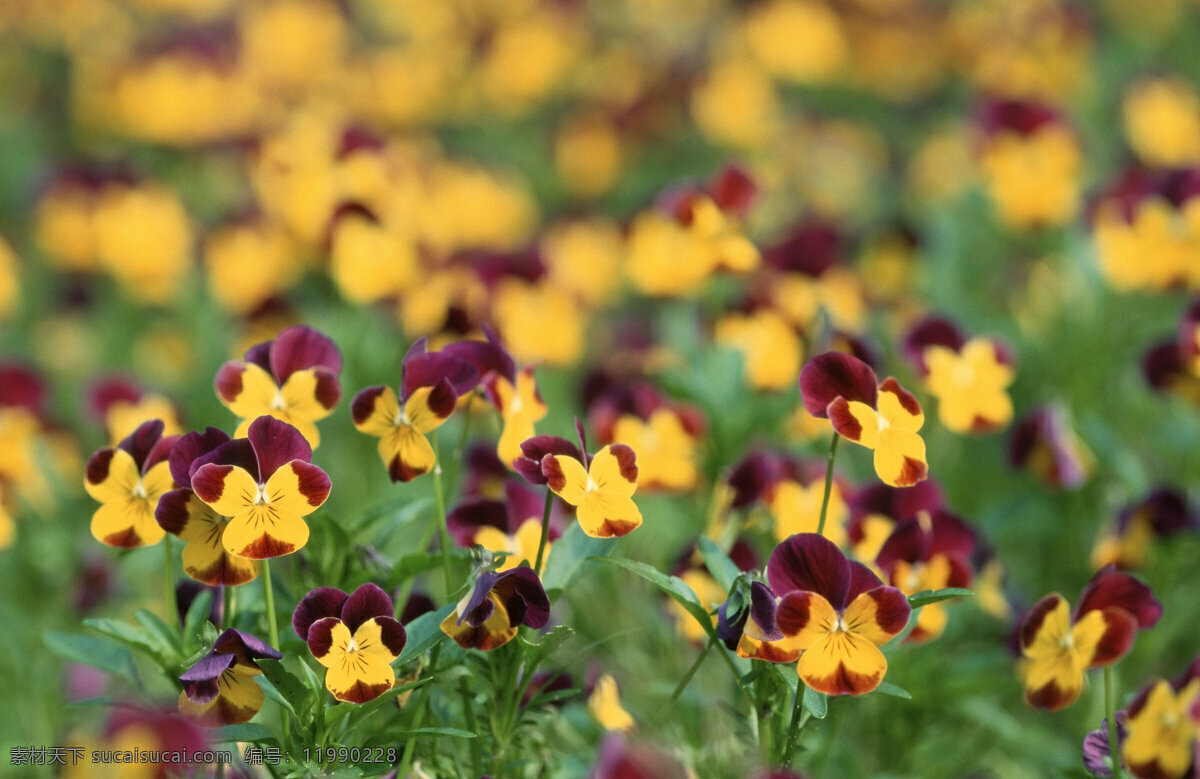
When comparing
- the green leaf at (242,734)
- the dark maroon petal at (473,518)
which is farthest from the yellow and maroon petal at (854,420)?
the green leaf at (242,734)

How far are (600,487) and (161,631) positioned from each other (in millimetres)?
534

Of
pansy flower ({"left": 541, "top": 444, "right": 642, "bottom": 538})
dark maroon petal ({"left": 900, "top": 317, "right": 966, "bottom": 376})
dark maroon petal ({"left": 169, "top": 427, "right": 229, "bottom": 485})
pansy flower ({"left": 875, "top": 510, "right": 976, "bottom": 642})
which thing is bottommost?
pansy flower ({"left": 875, "top": 510, "right": 976, "bottom": 642})

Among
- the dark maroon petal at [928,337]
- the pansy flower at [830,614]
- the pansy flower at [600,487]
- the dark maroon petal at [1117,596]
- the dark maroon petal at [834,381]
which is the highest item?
the dark maroon petal at [834,381]

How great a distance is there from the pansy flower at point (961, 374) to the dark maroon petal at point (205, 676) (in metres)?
1.00

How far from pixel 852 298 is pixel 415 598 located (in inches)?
54.4

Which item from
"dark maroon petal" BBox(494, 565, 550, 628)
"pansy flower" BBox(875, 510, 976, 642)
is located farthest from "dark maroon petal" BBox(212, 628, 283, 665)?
"pansy flower" BBox(875, 510, 976, 642)

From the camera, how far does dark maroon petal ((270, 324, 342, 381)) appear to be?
53.7 inches

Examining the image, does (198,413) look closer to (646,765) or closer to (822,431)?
(822,431)

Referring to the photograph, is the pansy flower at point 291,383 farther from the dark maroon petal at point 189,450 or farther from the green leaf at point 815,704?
the green leaf at point 815,704

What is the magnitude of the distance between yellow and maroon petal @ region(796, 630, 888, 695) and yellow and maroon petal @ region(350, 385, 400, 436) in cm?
51

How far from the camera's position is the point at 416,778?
1285 mm

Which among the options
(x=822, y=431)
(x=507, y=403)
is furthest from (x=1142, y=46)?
(x=507, y=403)

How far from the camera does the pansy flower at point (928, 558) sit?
1.45 m

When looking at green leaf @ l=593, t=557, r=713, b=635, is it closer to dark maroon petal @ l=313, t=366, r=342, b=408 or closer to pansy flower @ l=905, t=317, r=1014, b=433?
dark maroon petal @ l=313, t=366, r=342, b=408
